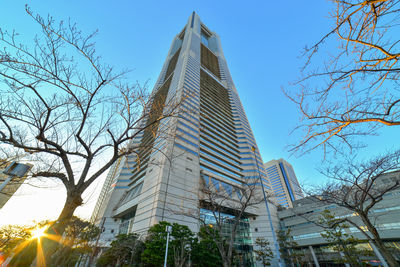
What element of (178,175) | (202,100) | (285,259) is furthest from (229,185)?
(202,100)

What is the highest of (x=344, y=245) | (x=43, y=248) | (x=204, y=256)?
(x=344, y=245)

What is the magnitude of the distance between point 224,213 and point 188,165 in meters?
11.6

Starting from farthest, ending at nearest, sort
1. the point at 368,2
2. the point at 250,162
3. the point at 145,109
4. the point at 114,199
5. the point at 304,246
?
the point at 250,162, the point at 114,199, the point at 304,246, the point at 145,109, the point at 368,2

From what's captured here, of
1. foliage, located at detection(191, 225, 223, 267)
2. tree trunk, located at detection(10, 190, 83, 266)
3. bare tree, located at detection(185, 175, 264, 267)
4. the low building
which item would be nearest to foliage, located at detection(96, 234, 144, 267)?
foliage, located at detection(191, 225, 223, 267)

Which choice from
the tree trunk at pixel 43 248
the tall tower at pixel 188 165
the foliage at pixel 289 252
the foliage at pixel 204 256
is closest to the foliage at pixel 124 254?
the tall tower at pixel 188 165

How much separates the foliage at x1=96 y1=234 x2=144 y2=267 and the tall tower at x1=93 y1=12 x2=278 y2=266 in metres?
2.72

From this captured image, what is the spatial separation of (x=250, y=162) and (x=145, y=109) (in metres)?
36.8

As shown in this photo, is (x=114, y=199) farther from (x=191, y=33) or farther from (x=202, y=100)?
(x=191, y=33)

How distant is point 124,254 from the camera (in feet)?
48.8

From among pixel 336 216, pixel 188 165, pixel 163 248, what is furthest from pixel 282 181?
pixel 163 248

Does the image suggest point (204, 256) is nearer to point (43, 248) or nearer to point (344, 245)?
point (43, 248)

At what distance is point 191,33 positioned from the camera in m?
68.3

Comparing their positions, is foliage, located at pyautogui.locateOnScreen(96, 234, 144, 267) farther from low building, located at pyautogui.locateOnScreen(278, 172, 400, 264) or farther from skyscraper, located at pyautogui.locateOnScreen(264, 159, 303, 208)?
skyscraper, located at pyautogui.locateOnScreen(264, 159, 303, 208)

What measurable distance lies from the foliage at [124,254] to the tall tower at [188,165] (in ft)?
8.92
